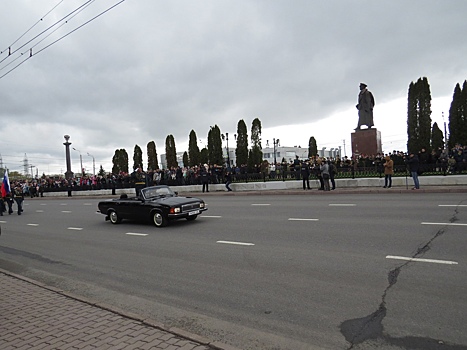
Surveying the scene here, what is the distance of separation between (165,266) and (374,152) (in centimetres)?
2144

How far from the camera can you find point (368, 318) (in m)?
4.16

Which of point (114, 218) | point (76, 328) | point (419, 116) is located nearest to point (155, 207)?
point (114, 218)

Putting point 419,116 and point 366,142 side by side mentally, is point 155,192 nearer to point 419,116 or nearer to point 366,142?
point 366,142

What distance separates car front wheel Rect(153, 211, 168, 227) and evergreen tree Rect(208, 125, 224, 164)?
4631cm

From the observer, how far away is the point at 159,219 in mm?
12039

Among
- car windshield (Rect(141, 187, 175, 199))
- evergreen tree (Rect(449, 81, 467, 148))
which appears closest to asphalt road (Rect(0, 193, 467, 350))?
car windshield (Rect(141, 187, 175, 199))

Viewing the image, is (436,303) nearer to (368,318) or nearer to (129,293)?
(368,318)

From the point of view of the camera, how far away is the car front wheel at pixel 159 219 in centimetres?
1186

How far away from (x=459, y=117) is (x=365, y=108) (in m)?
21.4

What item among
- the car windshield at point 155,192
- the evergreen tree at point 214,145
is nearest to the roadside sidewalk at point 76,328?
the car windshield at point 155,192

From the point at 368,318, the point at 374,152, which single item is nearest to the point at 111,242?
the point at 368,318

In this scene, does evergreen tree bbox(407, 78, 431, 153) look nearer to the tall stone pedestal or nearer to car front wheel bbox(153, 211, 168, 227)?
the tall stone pedestal

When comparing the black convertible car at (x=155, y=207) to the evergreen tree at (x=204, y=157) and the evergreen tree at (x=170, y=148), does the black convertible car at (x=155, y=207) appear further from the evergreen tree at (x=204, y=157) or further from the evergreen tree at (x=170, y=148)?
the evergreen tree at (x=170, y=148)

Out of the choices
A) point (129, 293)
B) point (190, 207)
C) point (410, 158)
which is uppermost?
point (410, 158)
